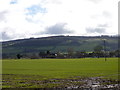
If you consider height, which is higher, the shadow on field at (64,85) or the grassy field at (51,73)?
the shadow on field at (64,85)

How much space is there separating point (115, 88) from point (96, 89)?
2.40m

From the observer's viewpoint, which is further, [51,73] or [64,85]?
[51,73]

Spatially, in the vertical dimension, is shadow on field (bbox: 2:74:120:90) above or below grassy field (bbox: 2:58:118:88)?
above

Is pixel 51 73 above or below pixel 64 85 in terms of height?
below

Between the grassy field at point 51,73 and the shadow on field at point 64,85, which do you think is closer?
the shadow on field at point 64,85

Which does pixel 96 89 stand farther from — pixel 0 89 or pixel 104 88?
pixel 0 89

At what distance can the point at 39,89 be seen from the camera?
3191 cm

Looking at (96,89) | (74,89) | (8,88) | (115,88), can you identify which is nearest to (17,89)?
(8,88)

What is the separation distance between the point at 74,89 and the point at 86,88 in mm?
1810

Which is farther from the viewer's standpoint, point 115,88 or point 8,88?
point 8,88

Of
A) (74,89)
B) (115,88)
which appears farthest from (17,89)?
(115,88)

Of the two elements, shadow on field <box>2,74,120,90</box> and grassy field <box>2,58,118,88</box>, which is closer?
shadow on field <box>2,74,120,90</box>

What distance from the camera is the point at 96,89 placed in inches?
1221

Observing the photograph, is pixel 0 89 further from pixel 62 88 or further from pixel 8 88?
pixel 62 88
